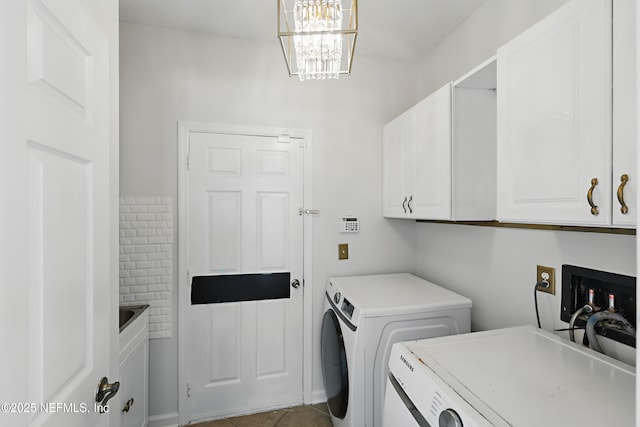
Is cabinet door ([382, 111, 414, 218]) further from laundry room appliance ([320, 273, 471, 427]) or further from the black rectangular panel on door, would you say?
the black rectangular panel on door

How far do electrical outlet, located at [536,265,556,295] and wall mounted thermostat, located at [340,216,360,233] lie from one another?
1.19 metres

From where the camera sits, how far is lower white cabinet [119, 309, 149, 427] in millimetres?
1522

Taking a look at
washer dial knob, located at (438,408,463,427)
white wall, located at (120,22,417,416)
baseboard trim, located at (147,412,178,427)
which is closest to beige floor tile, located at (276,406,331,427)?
white wall, located at (120,22,417,416)

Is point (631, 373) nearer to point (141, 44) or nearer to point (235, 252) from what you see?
point (235, 252)

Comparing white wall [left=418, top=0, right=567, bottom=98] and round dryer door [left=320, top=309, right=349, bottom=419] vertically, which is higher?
white wall [left=418, top=0, right=567, bottom=98]

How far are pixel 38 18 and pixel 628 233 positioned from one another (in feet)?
5.93

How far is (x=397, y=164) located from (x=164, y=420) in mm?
2301

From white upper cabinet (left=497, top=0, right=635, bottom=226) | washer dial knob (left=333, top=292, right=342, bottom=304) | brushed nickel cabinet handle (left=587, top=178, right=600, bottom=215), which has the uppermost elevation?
white upper cabinet (left=497, top=0, right=635, bottom=226)

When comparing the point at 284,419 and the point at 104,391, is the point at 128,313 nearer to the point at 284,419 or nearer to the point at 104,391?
the point at 104,391

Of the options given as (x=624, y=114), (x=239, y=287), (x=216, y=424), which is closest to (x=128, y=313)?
A: (x=239, y=287)

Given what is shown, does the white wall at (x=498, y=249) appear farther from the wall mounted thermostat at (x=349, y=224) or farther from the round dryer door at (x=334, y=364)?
the round dryer door at (x=334, y=364)

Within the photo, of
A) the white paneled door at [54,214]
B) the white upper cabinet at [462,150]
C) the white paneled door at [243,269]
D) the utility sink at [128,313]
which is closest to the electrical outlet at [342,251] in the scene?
the white paneled door at [243,269]

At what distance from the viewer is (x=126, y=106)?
77.0 inches

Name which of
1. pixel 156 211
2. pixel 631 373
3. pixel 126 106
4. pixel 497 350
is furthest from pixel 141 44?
pixel 631 373
